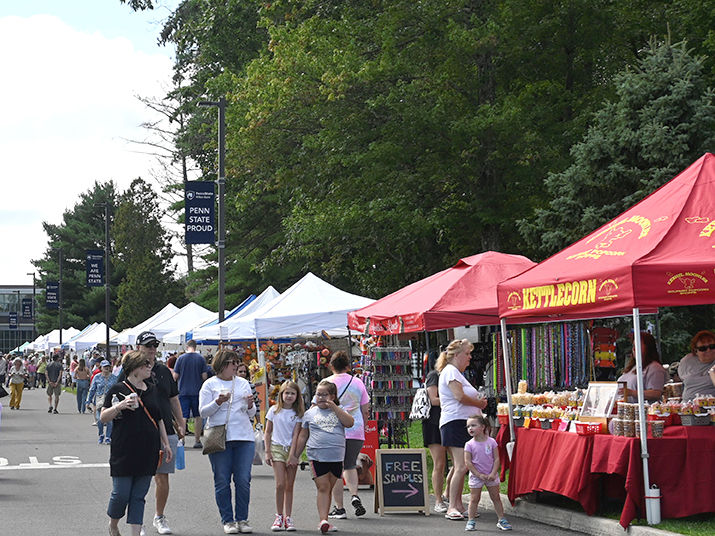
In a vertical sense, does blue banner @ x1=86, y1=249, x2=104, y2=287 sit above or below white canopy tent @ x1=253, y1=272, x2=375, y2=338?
above

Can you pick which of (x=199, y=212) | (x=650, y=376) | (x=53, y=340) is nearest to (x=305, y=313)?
(x=199, y=212)

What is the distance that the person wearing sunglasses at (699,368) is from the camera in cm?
1148

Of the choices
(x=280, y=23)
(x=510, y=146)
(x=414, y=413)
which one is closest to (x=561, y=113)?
(x=510, y=146)

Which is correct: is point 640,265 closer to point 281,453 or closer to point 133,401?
point 281,453

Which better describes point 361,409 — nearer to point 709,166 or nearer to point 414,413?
point 414,413

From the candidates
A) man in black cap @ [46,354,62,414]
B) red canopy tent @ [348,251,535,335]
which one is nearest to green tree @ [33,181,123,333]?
man in black cap @ [46,354,62,414]

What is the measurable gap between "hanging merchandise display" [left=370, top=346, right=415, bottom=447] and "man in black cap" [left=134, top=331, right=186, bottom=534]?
13.0 ft

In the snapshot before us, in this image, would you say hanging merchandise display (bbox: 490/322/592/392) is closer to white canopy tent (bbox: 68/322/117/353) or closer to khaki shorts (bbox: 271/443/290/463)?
khaki shorts (bbox: 271/443/290/463)

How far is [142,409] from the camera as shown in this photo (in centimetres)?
916

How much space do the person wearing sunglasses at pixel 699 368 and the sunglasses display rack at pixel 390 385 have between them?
12.5 feet

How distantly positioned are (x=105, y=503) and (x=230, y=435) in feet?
11.0

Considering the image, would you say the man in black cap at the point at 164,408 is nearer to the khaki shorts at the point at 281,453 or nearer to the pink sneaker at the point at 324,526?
the khaki shorts at the point at 281,453

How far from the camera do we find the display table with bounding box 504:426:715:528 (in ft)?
32.9

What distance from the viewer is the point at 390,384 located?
1434 cm
